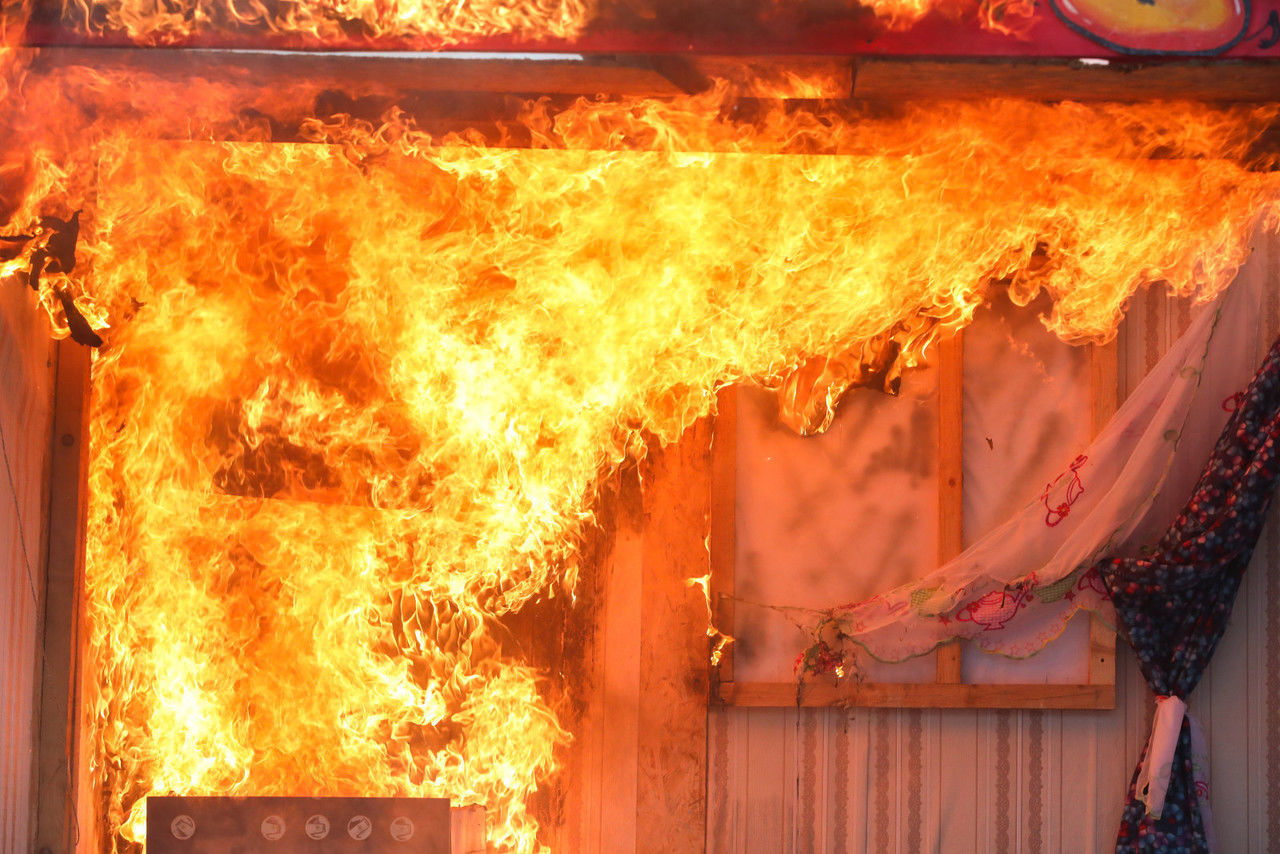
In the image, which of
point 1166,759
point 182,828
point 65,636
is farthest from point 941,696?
point 65,636

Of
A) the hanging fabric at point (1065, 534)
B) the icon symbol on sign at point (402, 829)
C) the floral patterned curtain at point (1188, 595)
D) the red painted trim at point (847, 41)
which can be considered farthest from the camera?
the hanging fabric at point (1065, 534)

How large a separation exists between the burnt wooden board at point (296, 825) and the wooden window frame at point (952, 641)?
4.25 ft

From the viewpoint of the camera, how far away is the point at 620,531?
4.34m

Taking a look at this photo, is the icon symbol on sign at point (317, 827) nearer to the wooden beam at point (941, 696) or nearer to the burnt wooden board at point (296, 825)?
the burnt wooden board at point (296, 825)

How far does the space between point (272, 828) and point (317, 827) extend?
0.50ft

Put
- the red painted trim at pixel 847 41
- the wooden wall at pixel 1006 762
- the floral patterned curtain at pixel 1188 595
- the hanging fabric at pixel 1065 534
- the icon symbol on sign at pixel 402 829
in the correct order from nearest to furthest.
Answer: the red painted trim at pixel 847 41
the icon symbol on sign at pixel 402 829
the floral patterned curtain at pixel 1188 595
the hanging fabric at pixel 1065 534
the wooden wall at pixel 1006 762

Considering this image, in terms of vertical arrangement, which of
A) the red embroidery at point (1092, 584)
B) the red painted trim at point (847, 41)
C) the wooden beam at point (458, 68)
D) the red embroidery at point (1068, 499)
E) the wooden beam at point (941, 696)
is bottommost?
the wooden beam at point (941, 696)

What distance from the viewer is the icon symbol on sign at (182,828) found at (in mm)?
3539

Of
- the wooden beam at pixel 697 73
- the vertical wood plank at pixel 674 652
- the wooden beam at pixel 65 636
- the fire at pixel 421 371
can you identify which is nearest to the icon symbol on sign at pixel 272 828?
the fire at pixel 421 371

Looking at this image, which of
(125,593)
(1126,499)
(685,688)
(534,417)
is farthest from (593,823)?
(1126,499)

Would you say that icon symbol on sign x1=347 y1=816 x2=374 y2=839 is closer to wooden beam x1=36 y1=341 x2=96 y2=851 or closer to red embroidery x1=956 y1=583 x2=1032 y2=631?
wooden beam x1=36 y1=341 x2=96 y2=851

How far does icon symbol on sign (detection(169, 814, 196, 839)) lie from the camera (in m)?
3.54

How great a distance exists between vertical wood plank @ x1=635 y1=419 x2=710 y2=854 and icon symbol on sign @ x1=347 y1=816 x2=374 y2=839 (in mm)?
1168

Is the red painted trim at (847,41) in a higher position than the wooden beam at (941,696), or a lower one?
higher
